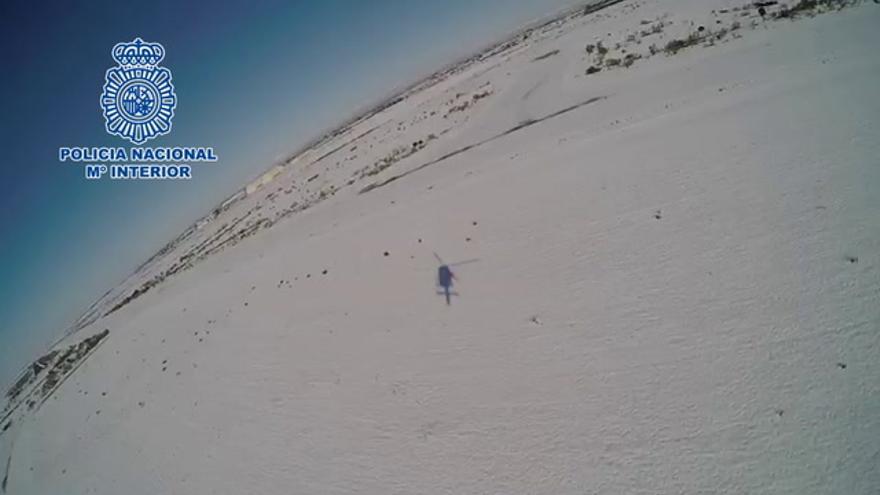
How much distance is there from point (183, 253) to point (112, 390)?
9270 mm

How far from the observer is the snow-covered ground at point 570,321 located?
14.5 ft

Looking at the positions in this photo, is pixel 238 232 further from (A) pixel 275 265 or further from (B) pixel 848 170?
(B) pixel 848 170

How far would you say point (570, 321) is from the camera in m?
5.89

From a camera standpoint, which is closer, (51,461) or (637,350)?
(637,350)

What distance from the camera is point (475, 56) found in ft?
80.5

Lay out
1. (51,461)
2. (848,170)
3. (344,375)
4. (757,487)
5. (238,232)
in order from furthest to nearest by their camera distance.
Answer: (238,232) < (51,461) < (344,375) < (848,170) < (757,487)

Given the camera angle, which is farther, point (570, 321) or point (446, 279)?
point (446, 279)

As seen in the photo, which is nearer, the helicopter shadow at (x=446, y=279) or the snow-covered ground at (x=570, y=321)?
the snow-covered ground at (x=570, y=321)

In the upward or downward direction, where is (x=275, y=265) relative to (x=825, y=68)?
upward

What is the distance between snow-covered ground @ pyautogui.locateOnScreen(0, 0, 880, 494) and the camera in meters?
4.41

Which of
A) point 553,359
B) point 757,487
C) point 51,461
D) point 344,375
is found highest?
point 51,461

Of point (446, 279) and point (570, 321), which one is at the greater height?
point (446, 279)

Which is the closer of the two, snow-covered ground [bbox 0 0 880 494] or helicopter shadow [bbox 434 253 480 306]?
snow-covered ground [bbox 0 0 880 494]

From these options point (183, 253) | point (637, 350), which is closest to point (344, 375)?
point (637, 350)
